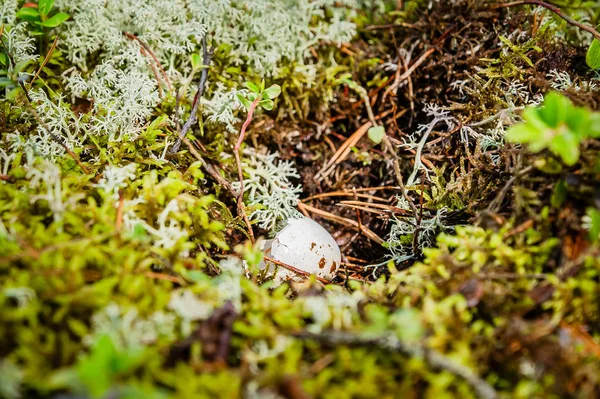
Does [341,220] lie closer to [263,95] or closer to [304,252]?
Answer: [304,252]

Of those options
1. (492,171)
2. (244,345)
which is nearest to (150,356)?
(244,345)

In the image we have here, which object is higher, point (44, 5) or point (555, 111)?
point (555, 111)

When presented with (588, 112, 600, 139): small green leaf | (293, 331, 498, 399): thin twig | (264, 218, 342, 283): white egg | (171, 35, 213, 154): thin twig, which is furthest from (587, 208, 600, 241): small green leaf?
(171, 35, 213, 154): thin twig

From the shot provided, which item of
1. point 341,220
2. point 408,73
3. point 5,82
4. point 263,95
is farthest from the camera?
point 408,73

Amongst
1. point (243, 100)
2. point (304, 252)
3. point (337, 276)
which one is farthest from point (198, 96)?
point (337, 276)

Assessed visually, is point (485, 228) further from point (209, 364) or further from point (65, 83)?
point (65, 83)

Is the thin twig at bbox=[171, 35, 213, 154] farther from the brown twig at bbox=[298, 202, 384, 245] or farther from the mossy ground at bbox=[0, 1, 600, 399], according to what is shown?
the brown twig at bbox=[298, 202, 384, 245]

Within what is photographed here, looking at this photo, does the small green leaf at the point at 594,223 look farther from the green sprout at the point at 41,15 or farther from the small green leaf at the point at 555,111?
the green sprout at the point at 41,15
